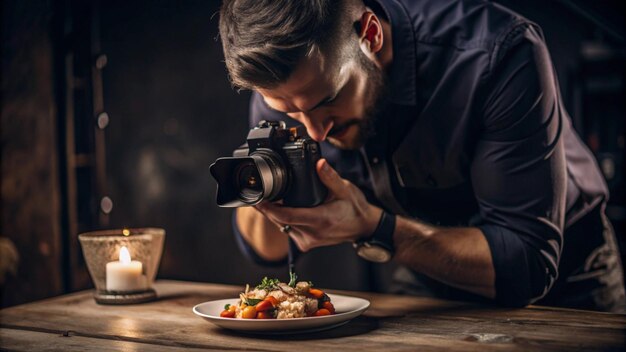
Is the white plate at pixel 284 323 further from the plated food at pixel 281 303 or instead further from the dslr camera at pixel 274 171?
the dslr camera at pixel 274 171

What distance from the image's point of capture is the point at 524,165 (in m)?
1.48

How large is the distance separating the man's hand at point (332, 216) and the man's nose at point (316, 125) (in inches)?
7.0

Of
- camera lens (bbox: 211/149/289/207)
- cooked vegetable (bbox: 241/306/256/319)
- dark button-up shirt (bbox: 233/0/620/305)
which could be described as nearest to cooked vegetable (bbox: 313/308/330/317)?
cooked vegetable (bbox: 241/306/256/319)

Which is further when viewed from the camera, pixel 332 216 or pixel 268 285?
pixel 332 216

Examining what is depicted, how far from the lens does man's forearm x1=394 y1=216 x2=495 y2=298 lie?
4.75 ft

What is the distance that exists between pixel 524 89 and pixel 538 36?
0.16 m

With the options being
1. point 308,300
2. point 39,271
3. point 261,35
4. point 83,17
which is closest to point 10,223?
point 39,271

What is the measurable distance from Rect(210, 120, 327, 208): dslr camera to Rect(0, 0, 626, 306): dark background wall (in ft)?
4.89

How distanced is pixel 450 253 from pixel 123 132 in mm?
1959

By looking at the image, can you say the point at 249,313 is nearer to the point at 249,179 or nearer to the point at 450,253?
the point at 249,179

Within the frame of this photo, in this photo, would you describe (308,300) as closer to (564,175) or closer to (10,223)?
(564,175)

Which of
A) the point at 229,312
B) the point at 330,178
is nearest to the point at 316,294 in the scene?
the point at 229,312

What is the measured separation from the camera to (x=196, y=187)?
298 cm

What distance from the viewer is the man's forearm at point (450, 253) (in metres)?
1.45
